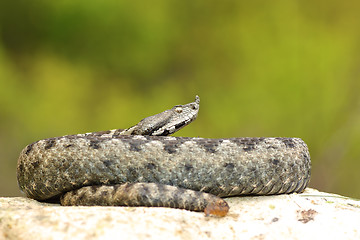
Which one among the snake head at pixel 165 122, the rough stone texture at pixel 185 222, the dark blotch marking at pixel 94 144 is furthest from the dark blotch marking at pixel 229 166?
the dark blotch marking at pixel 94 144

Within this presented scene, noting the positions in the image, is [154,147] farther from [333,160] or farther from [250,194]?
[333,160]

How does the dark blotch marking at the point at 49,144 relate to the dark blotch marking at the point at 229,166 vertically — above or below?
above

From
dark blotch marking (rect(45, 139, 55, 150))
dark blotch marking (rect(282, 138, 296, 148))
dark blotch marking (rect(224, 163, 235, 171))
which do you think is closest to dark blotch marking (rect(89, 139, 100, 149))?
dark blotch marking (rect(45, 139, 55, 150))

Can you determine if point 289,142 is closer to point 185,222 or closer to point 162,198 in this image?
point 162,198

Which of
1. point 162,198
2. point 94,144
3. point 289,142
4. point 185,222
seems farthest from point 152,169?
point 289,142

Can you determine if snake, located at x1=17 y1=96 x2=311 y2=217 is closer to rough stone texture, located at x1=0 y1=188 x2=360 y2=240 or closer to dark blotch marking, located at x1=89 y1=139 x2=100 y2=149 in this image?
dark blotch marking, located at x1=89 y1=139 x2=100 y2=149

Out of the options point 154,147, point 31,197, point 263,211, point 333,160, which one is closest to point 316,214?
point 263,211

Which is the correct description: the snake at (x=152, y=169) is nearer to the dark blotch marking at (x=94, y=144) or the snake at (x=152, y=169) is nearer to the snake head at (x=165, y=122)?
the dark blotch marking at (x=94, y=144)
